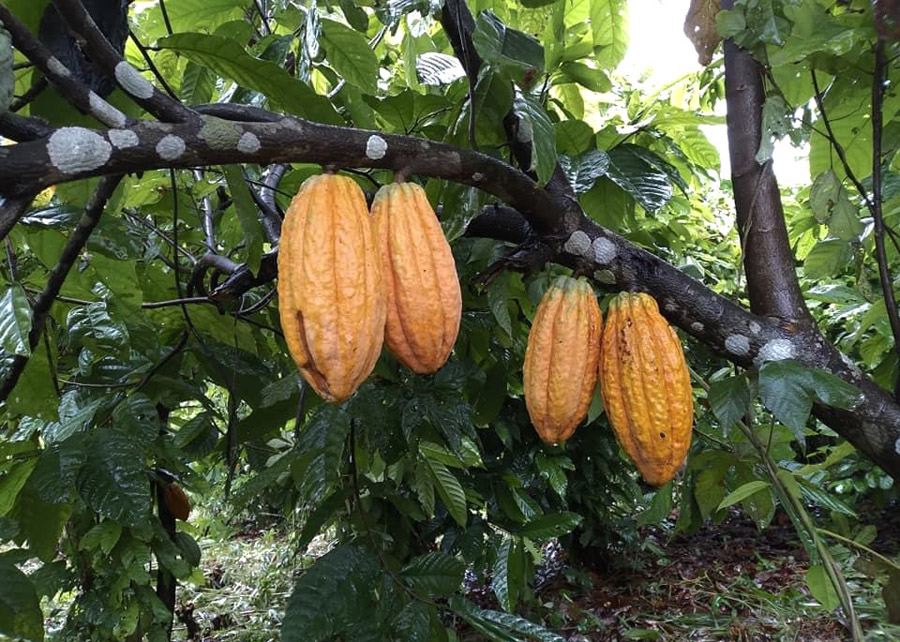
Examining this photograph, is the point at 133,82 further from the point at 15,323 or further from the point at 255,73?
the point at 15,323

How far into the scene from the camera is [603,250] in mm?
1132

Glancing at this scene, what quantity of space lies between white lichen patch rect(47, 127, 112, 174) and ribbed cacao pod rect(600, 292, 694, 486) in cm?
75

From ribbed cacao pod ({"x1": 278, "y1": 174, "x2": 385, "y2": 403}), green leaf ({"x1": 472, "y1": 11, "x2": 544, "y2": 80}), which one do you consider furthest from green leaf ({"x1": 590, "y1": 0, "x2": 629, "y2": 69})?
ribbed cacao pod ({"x1": 278, "y1": 174, "x2": 385, "y2": 403})

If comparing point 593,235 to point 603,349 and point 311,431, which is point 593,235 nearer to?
point 603,349

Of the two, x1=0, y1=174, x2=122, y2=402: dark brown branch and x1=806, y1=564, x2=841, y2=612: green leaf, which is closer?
x1=0, y1=174, x2=122, y2=402: dark brown branch

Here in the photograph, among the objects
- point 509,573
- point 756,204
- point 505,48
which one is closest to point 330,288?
point 505,48

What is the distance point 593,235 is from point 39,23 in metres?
0.89

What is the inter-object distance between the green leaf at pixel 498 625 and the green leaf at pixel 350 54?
3.77 feet

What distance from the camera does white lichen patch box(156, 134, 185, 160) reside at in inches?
26.7

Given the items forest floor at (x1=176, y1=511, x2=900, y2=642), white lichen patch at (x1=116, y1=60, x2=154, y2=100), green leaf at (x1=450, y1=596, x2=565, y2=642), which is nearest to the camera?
white lichen patch at (x1=116, y1=60, x2=154, y2=100)

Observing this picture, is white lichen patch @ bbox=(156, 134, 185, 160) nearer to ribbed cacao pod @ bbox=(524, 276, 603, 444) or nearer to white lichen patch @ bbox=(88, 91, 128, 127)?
white lichen patch @ bbox=(88, 91, 128, 127)

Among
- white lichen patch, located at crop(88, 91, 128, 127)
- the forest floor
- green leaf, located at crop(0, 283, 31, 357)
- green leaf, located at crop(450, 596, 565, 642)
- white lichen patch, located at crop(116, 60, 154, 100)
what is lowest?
the forest floor

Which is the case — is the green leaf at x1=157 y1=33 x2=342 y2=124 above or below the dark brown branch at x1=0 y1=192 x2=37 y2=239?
above

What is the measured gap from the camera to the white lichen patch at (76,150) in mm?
608
